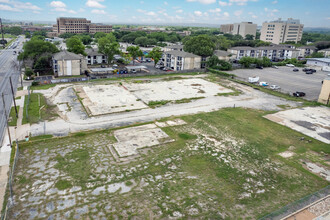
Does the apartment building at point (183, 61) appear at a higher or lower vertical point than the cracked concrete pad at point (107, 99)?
higher

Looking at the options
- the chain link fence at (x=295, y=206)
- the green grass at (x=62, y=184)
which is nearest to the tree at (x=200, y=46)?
the chain link fence at (x=295, y=206)

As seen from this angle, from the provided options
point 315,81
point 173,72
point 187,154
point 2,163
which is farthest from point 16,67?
point 315,81

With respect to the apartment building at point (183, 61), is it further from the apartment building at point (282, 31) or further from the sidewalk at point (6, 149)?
the apartment building at point (282, 31)

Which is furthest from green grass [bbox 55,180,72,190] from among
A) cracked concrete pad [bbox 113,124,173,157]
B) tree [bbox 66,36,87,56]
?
tree [bbox 66,36,87,56]

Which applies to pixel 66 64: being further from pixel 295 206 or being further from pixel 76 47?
pixel 295 206

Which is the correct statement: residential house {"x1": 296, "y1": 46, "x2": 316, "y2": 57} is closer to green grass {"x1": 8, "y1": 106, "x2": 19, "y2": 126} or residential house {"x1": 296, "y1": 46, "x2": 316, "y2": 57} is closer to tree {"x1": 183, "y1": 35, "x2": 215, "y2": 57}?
tree {"x1": 183, "y1": 35, "x2": 215, "y2": 57}

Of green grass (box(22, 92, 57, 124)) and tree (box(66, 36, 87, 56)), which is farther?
tree (box(66, 36, 87, 56))

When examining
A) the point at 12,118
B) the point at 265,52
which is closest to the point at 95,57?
the point at 12,118
